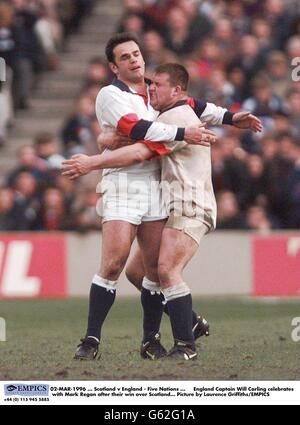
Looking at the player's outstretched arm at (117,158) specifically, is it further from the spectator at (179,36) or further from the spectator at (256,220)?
the spectator at (179,36)

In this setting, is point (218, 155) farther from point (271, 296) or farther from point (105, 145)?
point (105, 145)

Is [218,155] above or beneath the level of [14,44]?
beneath

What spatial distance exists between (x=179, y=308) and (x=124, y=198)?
0.78 meters

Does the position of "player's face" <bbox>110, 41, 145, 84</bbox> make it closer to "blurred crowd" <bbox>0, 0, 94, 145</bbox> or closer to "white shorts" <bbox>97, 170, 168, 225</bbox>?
"white shorts" <bbox>97, 170, 168, 225</bbox>

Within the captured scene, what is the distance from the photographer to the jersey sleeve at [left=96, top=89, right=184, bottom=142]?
8.29 m

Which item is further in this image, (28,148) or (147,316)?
(28,148)

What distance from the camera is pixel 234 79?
16.3 m

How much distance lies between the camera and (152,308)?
874 cm

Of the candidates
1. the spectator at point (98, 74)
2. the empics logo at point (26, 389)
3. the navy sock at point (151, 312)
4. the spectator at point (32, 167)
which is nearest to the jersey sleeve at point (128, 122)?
the navy sock at point (151, 312)

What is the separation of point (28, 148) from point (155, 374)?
27.9ft

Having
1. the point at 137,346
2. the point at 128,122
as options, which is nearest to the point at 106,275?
the point at 128,122

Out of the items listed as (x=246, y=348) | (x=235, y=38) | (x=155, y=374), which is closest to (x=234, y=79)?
(x=235, y=38)

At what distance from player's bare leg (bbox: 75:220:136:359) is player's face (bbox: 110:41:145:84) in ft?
3.09

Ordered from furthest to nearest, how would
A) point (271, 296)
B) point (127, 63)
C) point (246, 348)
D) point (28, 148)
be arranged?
point (28, 148)
point (271, 296)
point (246, 348)
point (127, 63)
